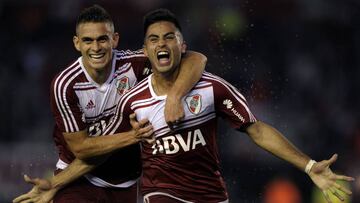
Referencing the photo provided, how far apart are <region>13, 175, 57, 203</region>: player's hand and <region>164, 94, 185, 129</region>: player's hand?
119 cm

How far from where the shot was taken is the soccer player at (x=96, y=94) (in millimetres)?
6656

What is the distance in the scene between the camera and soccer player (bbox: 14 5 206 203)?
666cm

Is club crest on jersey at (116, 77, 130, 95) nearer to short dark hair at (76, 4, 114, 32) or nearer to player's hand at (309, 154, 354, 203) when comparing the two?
short dark hair at (76, 4, 114, 32)

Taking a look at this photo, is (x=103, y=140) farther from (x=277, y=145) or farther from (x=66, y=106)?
(x=277, y=145)

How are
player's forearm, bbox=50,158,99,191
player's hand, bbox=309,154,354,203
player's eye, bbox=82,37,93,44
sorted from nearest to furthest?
player's hand, bbox=309,154,354,203 < player's eye, bbox=82,37,93,44 < player's forearm, bbox=50,158,99,191

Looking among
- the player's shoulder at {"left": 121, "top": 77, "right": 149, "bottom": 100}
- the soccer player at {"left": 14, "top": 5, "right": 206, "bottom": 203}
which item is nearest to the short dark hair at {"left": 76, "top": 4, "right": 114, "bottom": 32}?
the soccer player at {"left": 14, "top": 5, "right": 206, "bottom": 203}

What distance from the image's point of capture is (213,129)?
657 cm

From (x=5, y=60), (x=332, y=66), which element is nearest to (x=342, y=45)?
(x=332, y=66)

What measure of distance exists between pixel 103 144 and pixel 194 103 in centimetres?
72

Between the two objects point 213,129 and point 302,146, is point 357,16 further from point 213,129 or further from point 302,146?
point 213,129

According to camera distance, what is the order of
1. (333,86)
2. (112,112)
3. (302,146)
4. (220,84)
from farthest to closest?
(333,86) < (302,146) < (112,112) < (220,84)

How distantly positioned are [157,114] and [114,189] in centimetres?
112

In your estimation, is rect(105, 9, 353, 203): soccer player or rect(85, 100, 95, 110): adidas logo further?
rect(85, 100, 95, 110): adidas logo

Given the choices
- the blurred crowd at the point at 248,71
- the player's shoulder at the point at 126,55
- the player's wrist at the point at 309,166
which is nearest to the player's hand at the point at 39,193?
the player's shoulder at the point at 126,55
